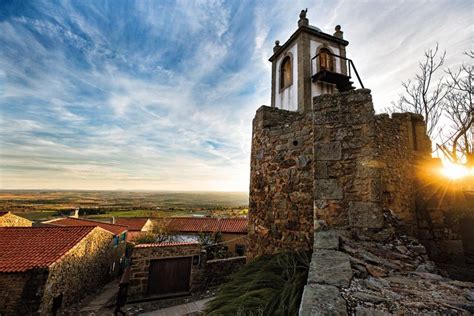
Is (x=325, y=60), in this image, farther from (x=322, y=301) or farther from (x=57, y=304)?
(x=57, y=304)

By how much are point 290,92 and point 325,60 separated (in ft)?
8.05

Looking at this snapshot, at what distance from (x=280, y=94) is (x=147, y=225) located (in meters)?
21.5

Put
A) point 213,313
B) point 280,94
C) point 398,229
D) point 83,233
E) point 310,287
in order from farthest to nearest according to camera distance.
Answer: point 83,233 → point 280,94 → point 398,229 → point 213,313 → point 310,287

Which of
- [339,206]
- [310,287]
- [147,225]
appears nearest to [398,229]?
[339,206]

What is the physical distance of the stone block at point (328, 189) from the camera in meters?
2.98

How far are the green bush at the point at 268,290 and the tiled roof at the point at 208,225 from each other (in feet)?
58.3

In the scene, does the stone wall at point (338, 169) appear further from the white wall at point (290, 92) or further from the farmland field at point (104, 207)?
the farmland field at point (104, 207)

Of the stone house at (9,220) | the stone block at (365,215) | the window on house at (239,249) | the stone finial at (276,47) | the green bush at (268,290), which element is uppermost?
the stone finial at (276,47)

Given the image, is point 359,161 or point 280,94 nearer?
point 359,161

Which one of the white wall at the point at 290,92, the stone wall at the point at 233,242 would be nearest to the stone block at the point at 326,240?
the white wall at the point at 290,92

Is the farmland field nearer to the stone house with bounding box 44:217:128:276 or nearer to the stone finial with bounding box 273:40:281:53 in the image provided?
the stone house with bounding box 44:217:128:276

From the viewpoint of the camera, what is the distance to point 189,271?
11.4m

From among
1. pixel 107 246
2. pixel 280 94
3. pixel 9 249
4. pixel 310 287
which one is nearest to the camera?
pixel 310 287

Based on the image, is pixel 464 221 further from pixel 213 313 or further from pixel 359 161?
pixel 213 313
